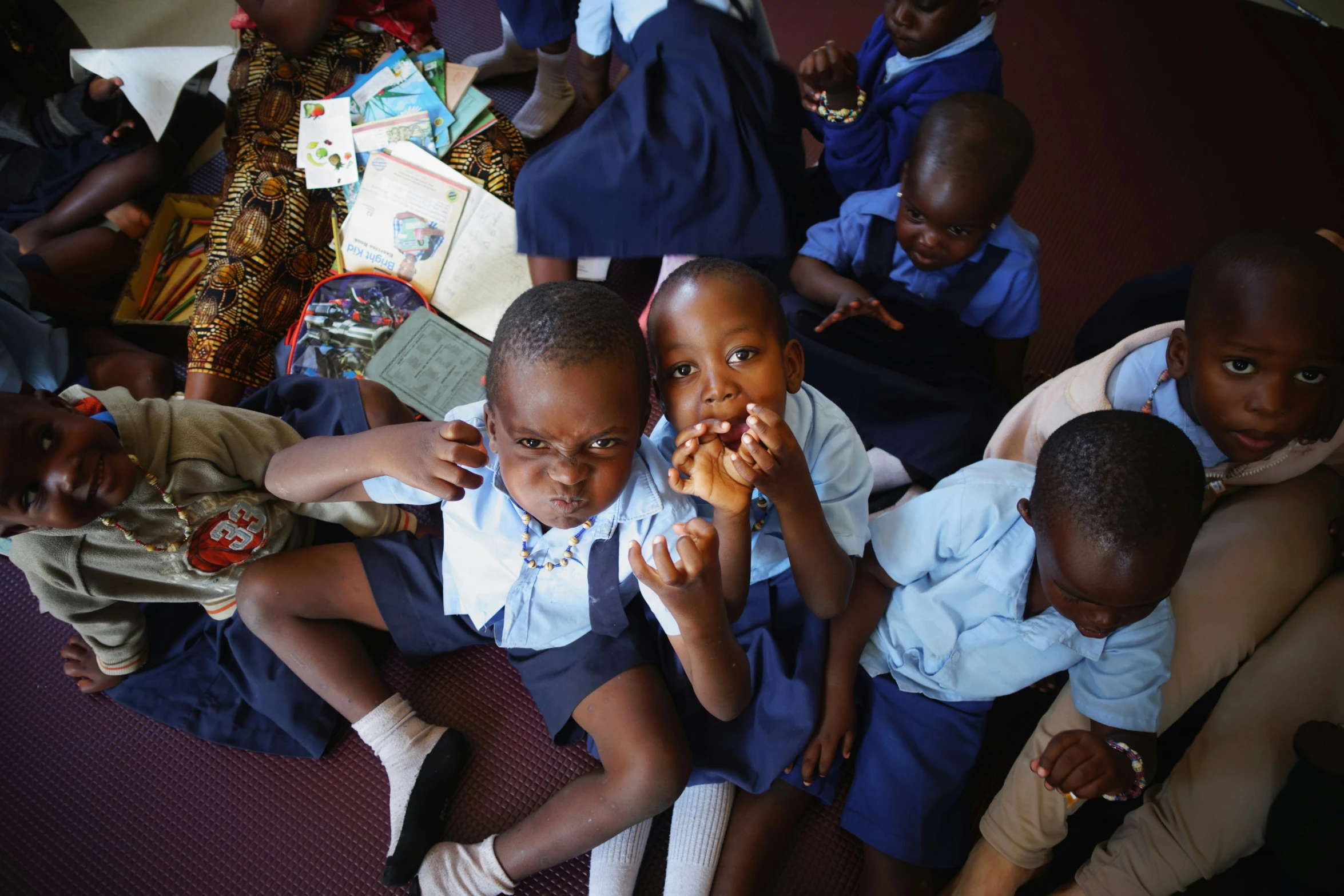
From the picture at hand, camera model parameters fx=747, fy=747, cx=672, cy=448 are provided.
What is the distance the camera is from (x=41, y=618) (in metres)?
1.34

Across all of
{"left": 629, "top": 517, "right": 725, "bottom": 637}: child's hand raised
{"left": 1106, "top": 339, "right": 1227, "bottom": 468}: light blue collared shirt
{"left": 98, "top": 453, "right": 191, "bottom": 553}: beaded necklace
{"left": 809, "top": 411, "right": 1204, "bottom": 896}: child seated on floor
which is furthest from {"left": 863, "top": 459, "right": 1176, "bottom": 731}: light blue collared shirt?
{"left": 98, "top": 453, "right": 191, "bottom": 553}: beaded necklace

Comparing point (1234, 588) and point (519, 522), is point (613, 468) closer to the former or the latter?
point (519, 522)

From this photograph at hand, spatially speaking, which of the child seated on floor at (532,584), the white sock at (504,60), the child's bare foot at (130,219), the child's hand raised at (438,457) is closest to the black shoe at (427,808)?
the child seated on floor at (532,584)

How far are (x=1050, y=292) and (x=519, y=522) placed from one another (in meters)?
1.37

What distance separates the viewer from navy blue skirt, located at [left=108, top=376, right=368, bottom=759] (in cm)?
117

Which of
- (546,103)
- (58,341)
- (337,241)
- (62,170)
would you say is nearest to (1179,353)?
(546,103)

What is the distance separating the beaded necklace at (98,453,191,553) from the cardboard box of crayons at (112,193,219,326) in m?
0.74

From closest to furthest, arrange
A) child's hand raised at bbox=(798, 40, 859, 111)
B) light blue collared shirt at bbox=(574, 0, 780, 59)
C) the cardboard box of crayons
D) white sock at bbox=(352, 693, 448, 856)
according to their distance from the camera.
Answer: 1. white sock at bbox=(352, 693, 448, 856)
2. child's hand raised at bbox=(798, 40, 859, 111)
3. light blue collared shirt at bbox=(574, 0, 780, 59)
4. the cardboard box of crayons

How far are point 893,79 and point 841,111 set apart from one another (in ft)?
0.39

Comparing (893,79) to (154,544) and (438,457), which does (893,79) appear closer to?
(438,457)

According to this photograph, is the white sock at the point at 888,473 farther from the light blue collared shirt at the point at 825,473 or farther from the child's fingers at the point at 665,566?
the child's fingers at the point at 665,566

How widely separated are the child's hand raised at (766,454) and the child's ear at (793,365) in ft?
0.53

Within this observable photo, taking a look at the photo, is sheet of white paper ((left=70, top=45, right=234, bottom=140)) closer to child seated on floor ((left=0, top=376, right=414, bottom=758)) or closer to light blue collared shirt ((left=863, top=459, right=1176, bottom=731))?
child seated on floor ((left=0, top=376, right=414, bottom=758))

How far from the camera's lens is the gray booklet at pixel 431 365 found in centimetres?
147
